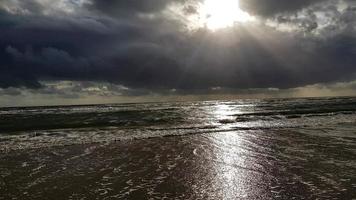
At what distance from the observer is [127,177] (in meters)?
12.7

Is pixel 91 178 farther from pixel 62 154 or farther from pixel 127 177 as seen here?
pixel 62 154

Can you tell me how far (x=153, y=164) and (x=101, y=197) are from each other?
193 inches

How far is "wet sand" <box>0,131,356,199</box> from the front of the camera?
1052 centimetres

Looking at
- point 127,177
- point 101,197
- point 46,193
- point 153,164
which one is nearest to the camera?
point 101,197

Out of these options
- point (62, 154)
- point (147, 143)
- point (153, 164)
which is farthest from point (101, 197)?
point (147, 143)

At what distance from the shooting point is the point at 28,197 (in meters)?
10.6

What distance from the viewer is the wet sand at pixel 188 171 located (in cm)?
1052

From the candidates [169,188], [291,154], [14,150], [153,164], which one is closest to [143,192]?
[169,188]

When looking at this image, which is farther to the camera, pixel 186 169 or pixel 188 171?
pixel 186 169

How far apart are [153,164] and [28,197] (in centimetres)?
558

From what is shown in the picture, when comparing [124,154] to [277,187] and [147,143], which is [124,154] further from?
[277,187]

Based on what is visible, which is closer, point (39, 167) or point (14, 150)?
point (39, 167)

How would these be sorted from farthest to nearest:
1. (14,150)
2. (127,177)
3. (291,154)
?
(14,150) → (291,154) → (127,177)

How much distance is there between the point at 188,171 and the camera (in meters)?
13.4
